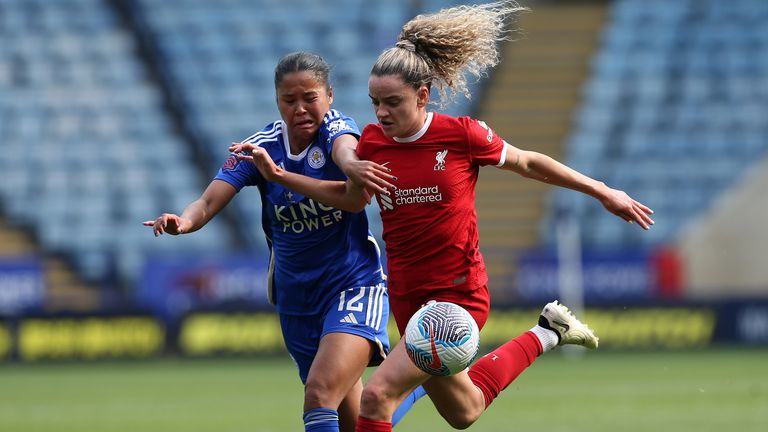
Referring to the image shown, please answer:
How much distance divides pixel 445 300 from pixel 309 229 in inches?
31.1

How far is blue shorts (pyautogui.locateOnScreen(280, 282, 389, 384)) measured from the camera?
612 centimetres

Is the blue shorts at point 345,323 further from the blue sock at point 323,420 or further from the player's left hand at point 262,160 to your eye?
the player's left hand at point 262,160

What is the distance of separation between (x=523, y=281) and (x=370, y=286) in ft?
40.2

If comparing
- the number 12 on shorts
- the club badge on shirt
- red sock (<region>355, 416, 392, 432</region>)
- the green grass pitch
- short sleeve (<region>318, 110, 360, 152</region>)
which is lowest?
the green grass pitch

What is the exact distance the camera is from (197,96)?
2094 centimetres

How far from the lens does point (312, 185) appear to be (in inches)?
229

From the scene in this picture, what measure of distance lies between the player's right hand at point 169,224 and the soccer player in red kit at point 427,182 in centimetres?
46

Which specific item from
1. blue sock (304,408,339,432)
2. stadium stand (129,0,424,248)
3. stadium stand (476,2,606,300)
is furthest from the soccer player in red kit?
stadium stand (129,0,424,248)

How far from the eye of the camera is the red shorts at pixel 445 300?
5867mm

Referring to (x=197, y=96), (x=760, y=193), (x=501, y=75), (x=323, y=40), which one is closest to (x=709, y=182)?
(x=760, y=193)

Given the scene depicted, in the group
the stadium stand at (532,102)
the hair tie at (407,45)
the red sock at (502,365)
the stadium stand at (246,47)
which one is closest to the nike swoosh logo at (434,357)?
the red sock at (502,365)

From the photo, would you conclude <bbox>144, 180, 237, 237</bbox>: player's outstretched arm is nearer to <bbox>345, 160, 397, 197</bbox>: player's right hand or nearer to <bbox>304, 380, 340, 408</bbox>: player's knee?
<bbox>345, 160, 397, 197</bbox>: player's right hand

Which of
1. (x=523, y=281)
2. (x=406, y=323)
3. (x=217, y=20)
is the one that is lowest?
(x=523, y=281)

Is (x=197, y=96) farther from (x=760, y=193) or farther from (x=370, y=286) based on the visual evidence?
(x=370, y=286)
